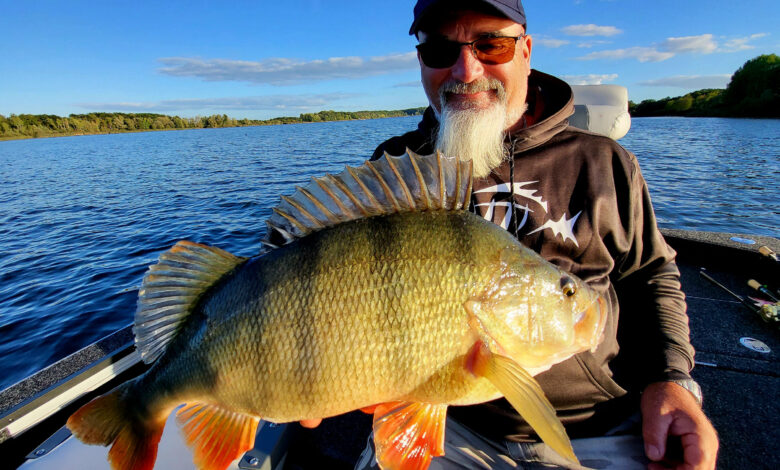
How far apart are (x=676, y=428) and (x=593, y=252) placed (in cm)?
84

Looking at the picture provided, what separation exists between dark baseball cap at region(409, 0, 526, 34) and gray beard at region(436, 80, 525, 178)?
1.14ft

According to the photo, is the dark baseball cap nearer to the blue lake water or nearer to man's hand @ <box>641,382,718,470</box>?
man's hand @ <box>641,382,718,470</box>

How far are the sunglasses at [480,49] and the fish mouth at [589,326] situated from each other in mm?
1472

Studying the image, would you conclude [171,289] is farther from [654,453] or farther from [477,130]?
[654,453]

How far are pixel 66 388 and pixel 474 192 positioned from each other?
3.07 metres

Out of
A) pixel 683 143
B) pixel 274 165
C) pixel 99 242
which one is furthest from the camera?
pixel 683 143

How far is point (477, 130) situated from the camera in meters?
2.25

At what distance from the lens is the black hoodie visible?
6.30ft

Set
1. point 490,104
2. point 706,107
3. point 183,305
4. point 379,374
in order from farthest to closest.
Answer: point 706,107, point 490,104, point 183,305, point 379,374

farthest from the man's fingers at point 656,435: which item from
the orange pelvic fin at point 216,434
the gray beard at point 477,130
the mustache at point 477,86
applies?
the mustache at point 477,86

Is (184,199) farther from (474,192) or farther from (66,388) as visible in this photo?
(474,192)

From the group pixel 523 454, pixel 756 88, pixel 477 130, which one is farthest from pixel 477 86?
pixel 756 88

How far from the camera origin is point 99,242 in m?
10.1

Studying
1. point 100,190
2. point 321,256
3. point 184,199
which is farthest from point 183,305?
point 100,190
